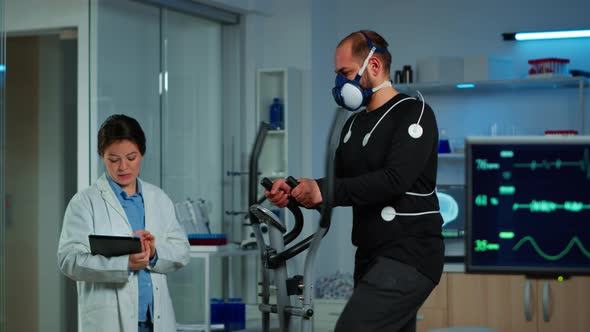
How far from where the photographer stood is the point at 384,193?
2312 millimetres

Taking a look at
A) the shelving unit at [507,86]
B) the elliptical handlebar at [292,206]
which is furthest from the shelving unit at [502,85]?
the elliptical handlebar at [292,206]

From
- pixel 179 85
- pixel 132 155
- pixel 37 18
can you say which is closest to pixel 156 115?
pixel 179 85

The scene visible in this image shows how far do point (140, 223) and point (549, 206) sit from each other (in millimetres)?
1533

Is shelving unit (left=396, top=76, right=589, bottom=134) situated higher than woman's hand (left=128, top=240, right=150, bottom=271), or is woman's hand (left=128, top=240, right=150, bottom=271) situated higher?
shelving unit (left=396, top=76, right=589, bottom=134)

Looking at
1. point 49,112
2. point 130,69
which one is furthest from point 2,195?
point 130,69

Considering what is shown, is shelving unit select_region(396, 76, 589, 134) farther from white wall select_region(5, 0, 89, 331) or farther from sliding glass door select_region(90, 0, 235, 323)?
white wall select_region(5, 0, 89, 331)

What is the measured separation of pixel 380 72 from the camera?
2502mm

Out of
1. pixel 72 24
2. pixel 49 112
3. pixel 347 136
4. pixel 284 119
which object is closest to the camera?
pixel 347 136

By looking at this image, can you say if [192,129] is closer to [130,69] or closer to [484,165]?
[130,69]

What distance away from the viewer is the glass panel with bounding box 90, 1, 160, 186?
17.3ft

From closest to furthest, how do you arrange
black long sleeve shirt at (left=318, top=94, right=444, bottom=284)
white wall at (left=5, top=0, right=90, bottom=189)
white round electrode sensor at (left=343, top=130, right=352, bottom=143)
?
1. black long sleeve shirt at (left=318, top=94, right=444, bottom=284)
2. white round electrode sensor at (left=343, top=130, right=352, bottom=143)
3. white wall at (left=5, top=0, right=90, bottom=189)

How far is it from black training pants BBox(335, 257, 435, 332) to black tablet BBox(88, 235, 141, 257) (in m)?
0.76

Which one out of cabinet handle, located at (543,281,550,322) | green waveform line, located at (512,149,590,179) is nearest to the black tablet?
green waveform line, located at (512,149,590,179)

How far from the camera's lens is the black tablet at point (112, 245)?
9.13ft
